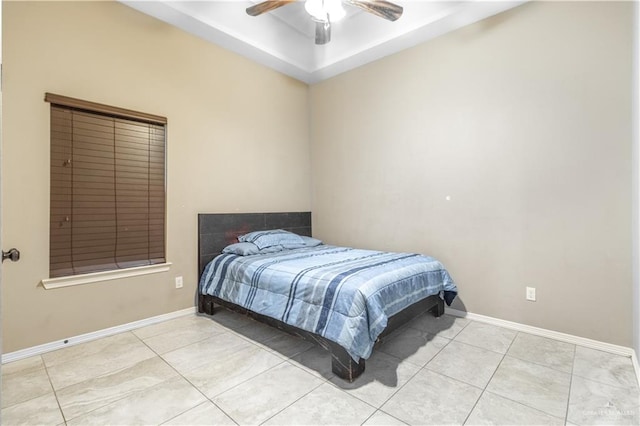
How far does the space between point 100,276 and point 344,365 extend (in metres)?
2.18

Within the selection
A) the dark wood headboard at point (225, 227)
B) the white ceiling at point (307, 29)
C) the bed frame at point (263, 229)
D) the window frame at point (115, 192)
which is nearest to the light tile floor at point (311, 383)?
the bed frame at point (263, 229)

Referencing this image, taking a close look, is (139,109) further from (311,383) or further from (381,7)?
(311,383)

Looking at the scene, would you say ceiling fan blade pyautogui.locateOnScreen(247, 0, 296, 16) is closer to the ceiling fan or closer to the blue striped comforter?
the ceiling fan

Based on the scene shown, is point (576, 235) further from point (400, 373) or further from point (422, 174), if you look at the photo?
point (400, 373)

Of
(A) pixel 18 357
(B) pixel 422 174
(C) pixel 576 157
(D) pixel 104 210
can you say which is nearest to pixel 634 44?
(C) pixel 576 157

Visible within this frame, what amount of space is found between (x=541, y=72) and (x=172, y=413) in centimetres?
366

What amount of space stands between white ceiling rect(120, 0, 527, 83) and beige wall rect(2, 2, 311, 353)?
0.56 ft

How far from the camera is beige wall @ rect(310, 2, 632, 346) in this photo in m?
2.59

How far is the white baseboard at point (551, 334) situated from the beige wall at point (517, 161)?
48 mm

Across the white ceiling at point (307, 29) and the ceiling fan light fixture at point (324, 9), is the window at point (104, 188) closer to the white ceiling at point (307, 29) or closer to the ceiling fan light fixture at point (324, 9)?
the white ceiling at point (307, 29)

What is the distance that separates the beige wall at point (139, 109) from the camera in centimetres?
249

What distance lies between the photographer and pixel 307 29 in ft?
13.3

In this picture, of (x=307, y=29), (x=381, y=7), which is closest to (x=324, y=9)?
(x=381, y=7)

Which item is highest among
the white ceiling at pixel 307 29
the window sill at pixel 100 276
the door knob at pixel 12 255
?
the white ceiling at pixel 307 29
